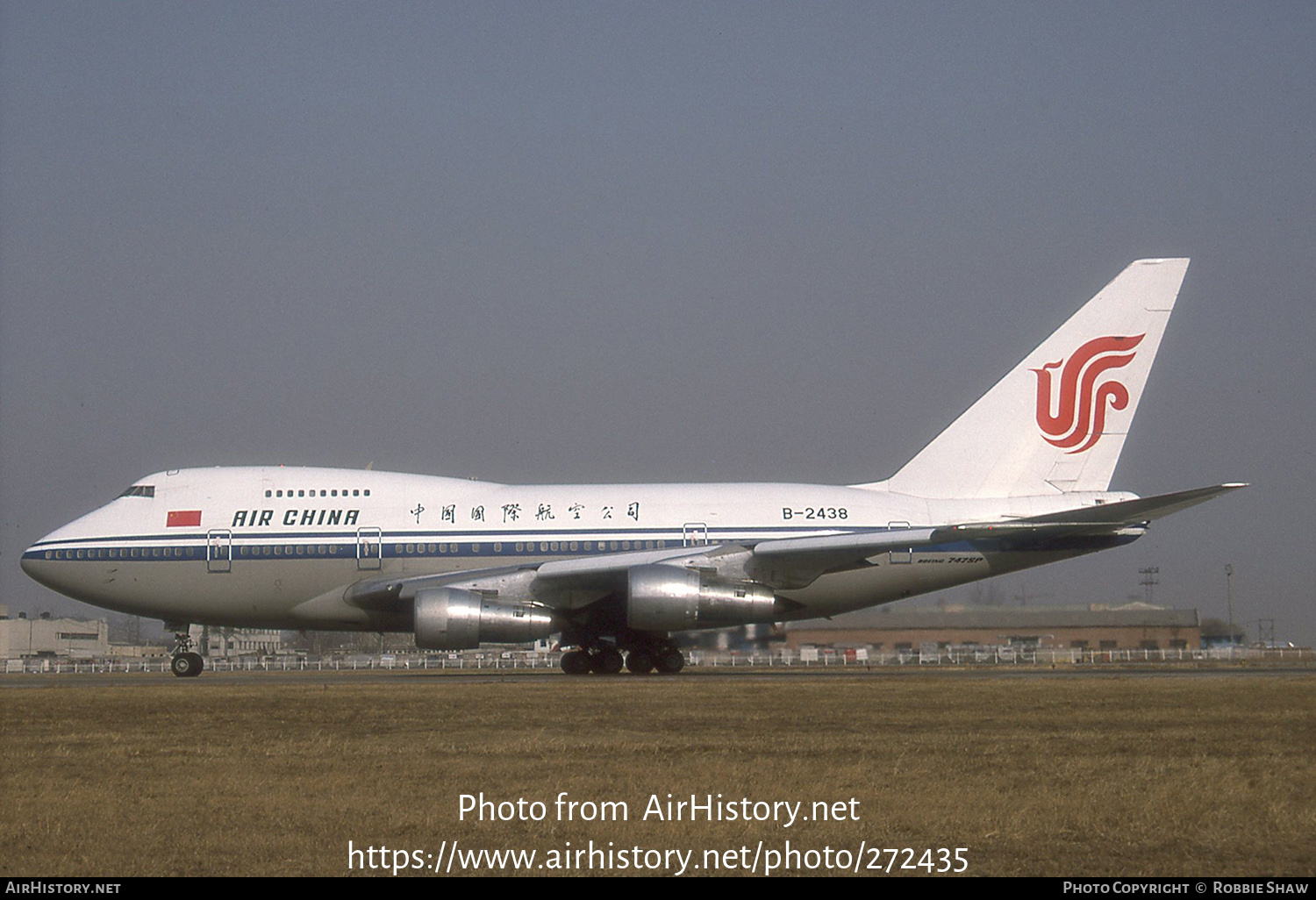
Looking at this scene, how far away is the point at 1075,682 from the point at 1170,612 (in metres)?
26.6

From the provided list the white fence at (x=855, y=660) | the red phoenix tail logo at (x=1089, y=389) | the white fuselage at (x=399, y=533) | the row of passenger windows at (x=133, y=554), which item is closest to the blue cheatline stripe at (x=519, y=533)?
the white fuselage at (x=399, y=533)

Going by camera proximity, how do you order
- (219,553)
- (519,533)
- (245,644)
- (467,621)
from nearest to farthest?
(467,621), (519,533), (219,553), (245,644)

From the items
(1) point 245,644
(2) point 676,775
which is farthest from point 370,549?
(1) point 245,644

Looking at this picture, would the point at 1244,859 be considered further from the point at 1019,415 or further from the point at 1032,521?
the point at 1019,415

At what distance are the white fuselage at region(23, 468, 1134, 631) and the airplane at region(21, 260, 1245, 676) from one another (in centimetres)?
4

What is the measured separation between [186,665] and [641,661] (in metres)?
9.68

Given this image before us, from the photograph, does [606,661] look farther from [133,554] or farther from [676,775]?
[676,775]

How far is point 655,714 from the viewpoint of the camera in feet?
47.8

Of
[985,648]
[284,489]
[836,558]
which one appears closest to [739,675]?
[836,558]

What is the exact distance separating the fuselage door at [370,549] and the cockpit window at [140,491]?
4.89 metres

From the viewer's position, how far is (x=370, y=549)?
26750 mm

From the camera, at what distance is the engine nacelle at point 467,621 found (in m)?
23.2

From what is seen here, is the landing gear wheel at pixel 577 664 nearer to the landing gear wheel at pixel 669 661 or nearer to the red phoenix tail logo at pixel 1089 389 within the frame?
the landing gear wheel at pixel 669 661

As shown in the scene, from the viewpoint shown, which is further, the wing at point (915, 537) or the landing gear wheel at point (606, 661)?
the landing gear wheel at point (606, 661)
